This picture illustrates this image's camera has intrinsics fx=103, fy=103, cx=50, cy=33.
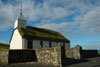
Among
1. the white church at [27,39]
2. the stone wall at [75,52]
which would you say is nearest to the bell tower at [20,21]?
the white church at [27,39]

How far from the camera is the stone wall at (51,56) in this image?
12364 mm

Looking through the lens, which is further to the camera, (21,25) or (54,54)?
(21,25)

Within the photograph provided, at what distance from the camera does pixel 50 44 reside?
1192 inches

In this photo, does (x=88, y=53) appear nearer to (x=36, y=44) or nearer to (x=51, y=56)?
(x=36, y=44)

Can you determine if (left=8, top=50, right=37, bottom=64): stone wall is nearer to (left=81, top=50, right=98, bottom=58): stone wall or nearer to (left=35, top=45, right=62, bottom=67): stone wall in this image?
(left=35, top=45, right=62, bottom=67): stone wall

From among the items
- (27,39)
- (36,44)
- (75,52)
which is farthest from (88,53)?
(27,39)

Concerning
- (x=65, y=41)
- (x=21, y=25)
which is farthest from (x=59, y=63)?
(x=65, y=41)

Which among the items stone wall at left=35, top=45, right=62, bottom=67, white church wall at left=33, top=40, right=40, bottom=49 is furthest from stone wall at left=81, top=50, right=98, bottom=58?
stone wall at left=35, top=45, right=62, bottom=67

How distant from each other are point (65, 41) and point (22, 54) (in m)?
20.2

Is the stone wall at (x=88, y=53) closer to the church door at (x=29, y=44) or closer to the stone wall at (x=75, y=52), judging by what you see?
the stone wall at (x=75, y=52)

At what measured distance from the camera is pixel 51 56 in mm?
13594

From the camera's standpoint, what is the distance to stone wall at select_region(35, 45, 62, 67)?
40.6 feet

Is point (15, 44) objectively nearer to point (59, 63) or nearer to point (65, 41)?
point (65, 41)

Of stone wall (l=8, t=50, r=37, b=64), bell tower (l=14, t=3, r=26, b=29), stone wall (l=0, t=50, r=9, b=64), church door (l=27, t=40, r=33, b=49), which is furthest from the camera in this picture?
bell tower (l=14, t=3, r=26, b=29)
